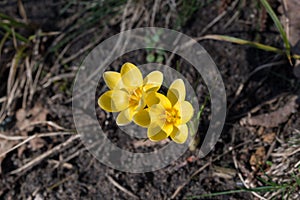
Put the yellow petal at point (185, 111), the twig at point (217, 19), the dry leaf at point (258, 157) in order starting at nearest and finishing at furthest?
the yellow petal at point (185, 111) < the dry leaf at point (258, 157) < the twig at point (217, 19)

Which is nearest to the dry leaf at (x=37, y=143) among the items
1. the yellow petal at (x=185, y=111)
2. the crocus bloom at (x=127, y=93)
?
the crocus bloom at (x=127, y=93)

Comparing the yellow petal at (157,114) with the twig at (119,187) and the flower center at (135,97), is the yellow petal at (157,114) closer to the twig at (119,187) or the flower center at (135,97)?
the flower center at (135,97)

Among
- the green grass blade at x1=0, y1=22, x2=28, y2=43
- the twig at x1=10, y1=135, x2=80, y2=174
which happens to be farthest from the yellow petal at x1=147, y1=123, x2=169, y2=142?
the green grass blade at x1=0, y1=22, x2=28, y2=43

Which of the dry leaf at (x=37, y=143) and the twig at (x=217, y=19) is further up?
the twig at (x=217, y=19)

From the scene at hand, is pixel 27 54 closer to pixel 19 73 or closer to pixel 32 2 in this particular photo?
pixel 19 73

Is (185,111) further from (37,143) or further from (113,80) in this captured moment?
(37,143)

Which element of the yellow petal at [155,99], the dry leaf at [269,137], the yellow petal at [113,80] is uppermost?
the yellow petal at [113,80]
